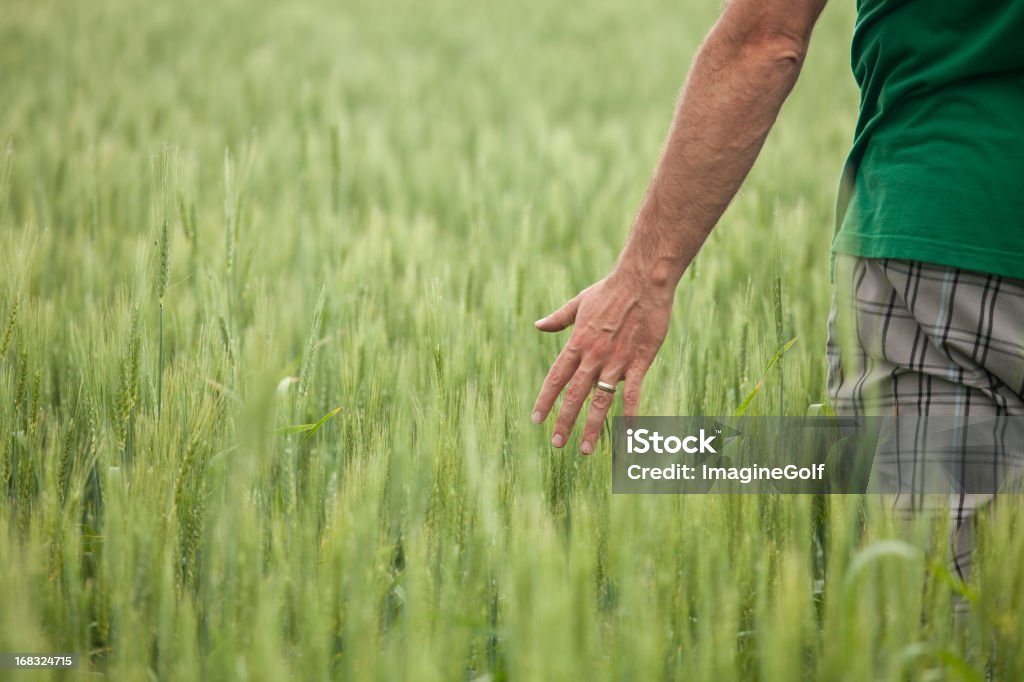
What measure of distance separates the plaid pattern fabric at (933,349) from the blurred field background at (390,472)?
4.6 inches

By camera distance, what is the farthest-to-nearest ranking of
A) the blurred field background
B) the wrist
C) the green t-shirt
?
the wrist → the green t-shirt → the blurred field background

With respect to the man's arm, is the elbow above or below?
above

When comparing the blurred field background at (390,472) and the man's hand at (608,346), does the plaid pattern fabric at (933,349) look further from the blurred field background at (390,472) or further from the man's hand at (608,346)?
the man's hand at (608,346)

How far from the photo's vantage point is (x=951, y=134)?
107 centimetres

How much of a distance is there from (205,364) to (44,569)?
0.43 meters

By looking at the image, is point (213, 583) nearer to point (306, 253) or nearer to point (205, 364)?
point (205, 364)

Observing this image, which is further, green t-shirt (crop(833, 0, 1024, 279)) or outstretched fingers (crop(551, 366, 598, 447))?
outstretched fingers (crop(551, 366, 598, 447))

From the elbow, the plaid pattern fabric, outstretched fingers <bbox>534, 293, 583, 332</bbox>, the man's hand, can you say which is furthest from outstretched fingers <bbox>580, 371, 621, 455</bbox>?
the elbow

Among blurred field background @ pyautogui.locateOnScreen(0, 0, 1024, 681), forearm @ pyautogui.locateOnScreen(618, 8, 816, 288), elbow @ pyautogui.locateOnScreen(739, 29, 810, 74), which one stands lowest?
blurred field background @ pyautogui.locateOnScreen(0, 0, 1024, 681)

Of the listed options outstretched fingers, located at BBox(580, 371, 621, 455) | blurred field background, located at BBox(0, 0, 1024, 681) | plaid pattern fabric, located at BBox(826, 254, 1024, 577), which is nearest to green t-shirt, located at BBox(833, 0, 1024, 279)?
plaid pattern fabric, located at BBox(826, 254, 1024, 577)

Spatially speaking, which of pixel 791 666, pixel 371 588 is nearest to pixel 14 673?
pixel 371 588

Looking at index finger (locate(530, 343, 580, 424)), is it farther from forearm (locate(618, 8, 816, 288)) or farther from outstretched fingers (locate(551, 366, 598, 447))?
forearm (locate(618, 8, 816, 288))

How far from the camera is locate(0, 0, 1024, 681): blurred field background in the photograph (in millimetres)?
901

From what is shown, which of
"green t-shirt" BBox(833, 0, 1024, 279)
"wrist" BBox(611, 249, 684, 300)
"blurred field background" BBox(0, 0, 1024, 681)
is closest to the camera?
"blurred field background" BBox(0, 0, 1024, 681)
